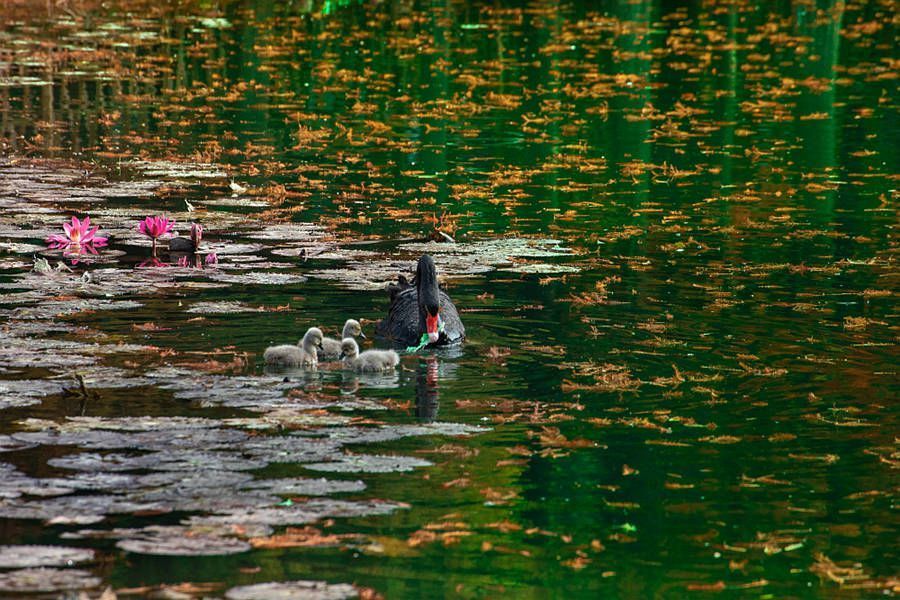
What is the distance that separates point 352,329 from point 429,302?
2.06 ft

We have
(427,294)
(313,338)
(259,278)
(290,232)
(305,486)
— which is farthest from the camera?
(290,232)

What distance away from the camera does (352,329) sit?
480 inches

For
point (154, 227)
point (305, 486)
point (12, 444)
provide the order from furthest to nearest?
point (154, 227)
point (12, 444)
point (305, 486)

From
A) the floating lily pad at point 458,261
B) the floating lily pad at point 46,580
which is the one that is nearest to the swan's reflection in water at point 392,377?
the floating lily pad at point 458,261

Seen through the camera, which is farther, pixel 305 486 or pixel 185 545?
pixel 305 486

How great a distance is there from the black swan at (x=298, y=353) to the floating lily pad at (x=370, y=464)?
2.21 meters

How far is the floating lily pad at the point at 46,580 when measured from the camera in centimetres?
705

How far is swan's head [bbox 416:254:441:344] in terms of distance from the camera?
39.3 feet

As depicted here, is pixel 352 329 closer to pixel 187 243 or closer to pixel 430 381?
pixel 430 381

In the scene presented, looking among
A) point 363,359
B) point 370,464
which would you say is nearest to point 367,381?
point 363,359

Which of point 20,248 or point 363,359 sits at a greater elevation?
point 20,248

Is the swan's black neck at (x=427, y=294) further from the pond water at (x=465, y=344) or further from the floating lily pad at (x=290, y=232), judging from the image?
the floating lily pad at (x=290, y=232)

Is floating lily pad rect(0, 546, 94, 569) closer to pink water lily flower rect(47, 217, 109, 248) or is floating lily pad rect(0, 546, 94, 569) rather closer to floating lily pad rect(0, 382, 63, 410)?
floating lily pad rect(0, 382, 63, 410)

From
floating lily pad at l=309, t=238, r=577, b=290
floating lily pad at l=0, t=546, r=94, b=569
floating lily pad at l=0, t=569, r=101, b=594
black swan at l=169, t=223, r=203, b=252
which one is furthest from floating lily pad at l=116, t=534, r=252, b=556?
black swan at l=169, t=223, r=203, b=252
